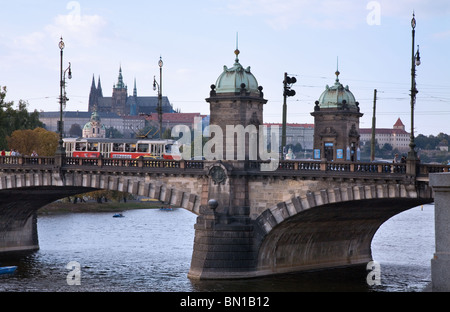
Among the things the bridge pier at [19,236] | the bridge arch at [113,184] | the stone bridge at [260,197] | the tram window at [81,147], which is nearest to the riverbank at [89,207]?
the bridge pier at [19,236]

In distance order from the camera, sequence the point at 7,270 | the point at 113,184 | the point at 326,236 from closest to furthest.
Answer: the point at 7,270
the point at 113,184
the point at 326,236

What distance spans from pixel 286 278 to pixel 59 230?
4560cm

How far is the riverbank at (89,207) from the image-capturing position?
117 meters

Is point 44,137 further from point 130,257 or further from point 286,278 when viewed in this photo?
point 286,278

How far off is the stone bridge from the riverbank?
5768cm

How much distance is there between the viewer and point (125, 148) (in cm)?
6669

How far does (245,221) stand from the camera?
160 ft

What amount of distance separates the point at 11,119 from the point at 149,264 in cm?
7421

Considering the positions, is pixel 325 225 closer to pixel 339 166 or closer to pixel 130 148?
pixel 339 166

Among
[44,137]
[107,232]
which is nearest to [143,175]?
[107,232]

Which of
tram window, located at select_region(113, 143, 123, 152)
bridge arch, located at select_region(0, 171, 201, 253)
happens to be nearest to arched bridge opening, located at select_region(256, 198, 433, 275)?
bridge arch, located at select_region(0, 171, 201, 253)

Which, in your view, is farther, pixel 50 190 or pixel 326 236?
pixel 50 190

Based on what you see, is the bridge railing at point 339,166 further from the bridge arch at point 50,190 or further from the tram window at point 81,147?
the tram window at point 81,147

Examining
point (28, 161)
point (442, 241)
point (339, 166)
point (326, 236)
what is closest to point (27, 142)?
point (28, 161)
